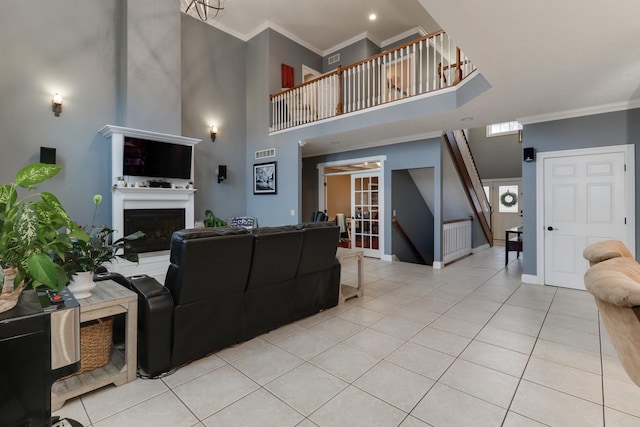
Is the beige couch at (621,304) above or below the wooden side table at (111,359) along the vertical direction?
above

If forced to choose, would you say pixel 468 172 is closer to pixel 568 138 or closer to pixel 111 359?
pixel 568 138

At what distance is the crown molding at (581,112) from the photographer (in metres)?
3.96

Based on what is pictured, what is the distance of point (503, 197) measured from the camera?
974 centimetres

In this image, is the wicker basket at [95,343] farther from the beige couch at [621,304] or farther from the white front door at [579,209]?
the white front door at [579,209]

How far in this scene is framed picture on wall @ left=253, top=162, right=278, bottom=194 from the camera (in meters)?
6.79

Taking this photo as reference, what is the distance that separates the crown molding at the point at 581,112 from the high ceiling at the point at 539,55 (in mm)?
11

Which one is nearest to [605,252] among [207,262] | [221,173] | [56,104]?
[207,262]

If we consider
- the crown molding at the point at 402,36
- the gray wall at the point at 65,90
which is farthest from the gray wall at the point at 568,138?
the gray wall at the point at 65,90

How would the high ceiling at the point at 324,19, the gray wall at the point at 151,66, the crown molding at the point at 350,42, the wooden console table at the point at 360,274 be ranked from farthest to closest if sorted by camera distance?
the crown molding at the point at 350,42, the high ceiling at the point at 324,19, the gray wall at the point at 151,66, the wooden console table at the point at 360,274

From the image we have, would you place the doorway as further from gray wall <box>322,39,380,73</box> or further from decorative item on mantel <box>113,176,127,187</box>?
decorative item on mantel <box>113,176,127,187</box>

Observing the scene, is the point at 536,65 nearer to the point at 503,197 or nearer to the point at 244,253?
the point at 244,253

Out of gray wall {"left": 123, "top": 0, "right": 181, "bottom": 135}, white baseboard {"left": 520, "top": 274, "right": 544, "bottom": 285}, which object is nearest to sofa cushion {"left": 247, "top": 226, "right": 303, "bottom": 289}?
white baseboard {"left": 520, "top": 274, "right": 544, "bottom": 285}

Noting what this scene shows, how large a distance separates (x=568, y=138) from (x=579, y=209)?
1055mm

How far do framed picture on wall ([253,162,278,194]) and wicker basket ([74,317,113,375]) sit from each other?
191 inches
